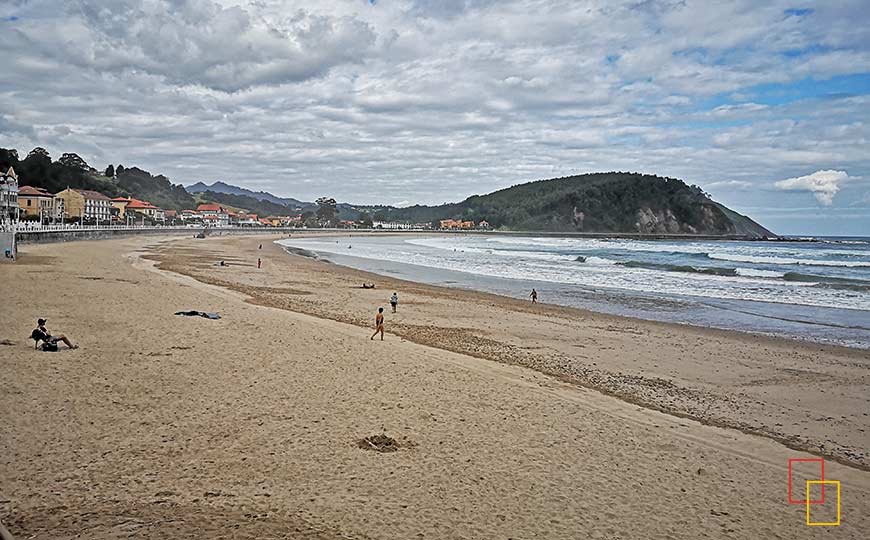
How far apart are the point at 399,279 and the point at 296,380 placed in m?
20.0

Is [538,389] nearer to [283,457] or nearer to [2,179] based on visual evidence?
[283,457]

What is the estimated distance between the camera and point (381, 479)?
5.58 meters

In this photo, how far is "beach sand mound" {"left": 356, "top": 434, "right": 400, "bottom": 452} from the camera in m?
6.30

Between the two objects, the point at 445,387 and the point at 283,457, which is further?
the point at 445,387

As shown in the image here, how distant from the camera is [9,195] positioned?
55.9 meters

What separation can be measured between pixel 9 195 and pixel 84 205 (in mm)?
27062

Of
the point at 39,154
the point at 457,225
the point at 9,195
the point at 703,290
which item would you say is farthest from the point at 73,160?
the point at 703,290

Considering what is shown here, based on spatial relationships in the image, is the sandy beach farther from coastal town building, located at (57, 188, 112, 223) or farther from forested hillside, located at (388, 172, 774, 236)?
forested hillside, located at (388, 172, 774, 236)

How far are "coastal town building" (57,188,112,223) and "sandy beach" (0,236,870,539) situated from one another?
7442 centimetres

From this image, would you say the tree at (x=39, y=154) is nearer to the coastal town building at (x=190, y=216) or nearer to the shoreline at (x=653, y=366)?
the coastal town building at (x=190, y=216)

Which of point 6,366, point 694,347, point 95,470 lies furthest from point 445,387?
point 694,347

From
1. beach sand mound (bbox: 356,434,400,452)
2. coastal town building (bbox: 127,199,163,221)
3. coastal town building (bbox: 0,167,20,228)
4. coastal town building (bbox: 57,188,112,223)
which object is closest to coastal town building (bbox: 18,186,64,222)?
coastal town building (bbox: 57,188,112,223)

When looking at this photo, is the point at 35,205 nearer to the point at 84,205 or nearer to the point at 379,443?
the point at 84,205

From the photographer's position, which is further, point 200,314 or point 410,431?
point 200,314
